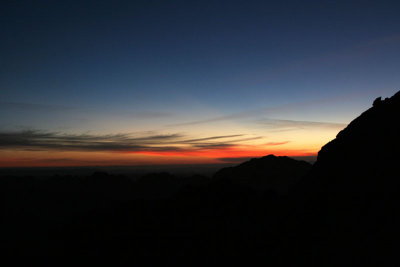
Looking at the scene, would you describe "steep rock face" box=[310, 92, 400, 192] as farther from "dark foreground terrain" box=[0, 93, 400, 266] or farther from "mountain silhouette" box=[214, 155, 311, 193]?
"mountain silhouette" box=[214, 155, 311, 193]

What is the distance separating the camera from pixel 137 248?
25.2 metres

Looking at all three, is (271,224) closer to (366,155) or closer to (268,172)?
(366,155)

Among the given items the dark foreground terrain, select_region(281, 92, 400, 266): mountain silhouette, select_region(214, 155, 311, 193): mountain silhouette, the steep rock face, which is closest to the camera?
select_region(281, 92, 400, 266): mountain silhouette

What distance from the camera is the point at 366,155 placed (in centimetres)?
1692

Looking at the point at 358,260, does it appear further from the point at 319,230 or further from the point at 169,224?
the point at 169,224

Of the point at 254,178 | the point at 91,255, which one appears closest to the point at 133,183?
the point at 254,178

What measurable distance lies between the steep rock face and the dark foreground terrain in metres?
0.07

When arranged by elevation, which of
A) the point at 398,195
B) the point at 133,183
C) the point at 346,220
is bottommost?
the point at 133,183

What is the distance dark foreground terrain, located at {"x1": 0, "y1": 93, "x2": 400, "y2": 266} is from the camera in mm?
13211

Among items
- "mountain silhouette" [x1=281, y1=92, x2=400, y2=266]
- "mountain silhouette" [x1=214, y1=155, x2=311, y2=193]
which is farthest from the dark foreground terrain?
"mountain silhouette" [x1=214, y1=155, x2=311, y2=193]

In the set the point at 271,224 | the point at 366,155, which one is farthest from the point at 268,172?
the point at 366,155

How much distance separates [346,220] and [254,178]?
10265cm

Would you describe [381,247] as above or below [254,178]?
above

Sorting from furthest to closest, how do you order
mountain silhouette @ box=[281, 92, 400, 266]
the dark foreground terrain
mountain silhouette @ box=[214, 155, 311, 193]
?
mountain silhouette @ box=[214, 155, 311, 193] < the dark foreground terrain < mountain silhouette @ box=[281, 92, 400, 266]
